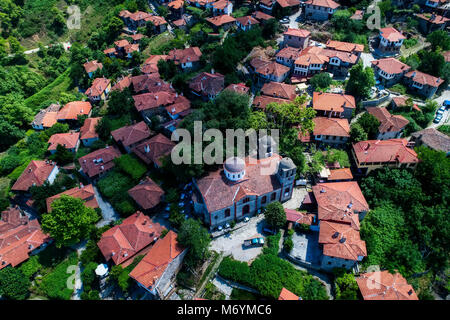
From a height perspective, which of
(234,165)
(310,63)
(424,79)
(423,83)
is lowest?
(234,165)

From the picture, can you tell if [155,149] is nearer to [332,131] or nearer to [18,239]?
[18,239]

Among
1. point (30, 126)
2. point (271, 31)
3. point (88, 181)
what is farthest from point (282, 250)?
point (30, 126)

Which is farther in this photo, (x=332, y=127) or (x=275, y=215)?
(x=332, y=127)

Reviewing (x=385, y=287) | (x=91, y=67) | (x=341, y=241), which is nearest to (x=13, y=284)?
(x=341, y=241)

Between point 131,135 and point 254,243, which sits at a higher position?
point 131,135

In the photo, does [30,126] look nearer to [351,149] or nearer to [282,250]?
[282,250]

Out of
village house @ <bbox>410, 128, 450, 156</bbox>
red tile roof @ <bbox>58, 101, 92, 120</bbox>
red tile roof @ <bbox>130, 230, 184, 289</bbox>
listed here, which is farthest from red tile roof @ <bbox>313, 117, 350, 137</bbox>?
red tile roof @ <bbox>58, 101, 92, 120</bbox>
